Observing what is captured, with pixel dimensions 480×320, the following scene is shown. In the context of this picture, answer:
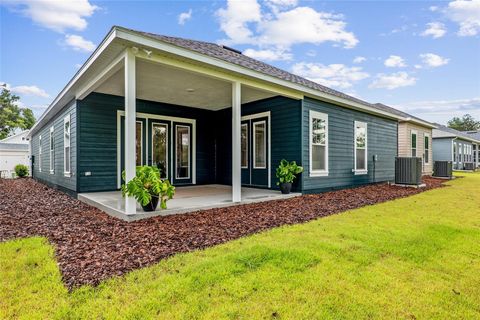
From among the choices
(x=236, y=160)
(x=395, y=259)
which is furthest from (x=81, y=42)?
(x=395, y=259)

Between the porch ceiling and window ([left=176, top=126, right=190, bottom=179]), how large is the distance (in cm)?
89

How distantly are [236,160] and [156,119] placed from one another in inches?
154

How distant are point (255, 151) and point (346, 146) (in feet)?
9.86

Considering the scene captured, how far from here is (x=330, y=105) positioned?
26.8 ft

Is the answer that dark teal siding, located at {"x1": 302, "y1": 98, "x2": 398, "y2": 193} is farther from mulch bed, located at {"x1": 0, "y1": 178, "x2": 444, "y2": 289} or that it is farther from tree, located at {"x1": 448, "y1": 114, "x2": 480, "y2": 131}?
tree, located at {"x1": 448, "y1": 114, "x2": 480, "y2": 131}

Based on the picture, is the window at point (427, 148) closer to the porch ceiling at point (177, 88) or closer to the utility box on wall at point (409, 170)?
the utility box on wall at point (409, 170)

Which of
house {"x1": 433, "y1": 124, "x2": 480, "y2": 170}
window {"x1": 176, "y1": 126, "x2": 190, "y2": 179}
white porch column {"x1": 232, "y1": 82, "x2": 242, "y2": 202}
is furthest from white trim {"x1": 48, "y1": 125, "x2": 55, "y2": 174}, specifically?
house {"x1": 433, "y1": 124, "x2": 480, "y2": 170}

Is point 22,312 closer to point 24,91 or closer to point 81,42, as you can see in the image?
point 81,42

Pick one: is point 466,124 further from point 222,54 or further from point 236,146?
point 236,146

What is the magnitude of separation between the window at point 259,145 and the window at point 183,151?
2.33m

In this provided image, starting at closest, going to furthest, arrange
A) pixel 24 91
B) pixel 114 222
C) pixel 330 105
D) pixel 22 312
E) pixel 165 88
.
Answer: pixel 22 312
pixel 114 222
pixel 165 88
pixel 330 105
pixel 24 91

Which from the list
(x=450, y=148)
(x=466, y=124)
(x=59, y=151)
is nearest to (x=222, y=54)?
(x=59, y=151)

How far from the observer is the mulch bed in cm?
265

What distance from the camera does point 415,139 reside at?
47.3 ft
